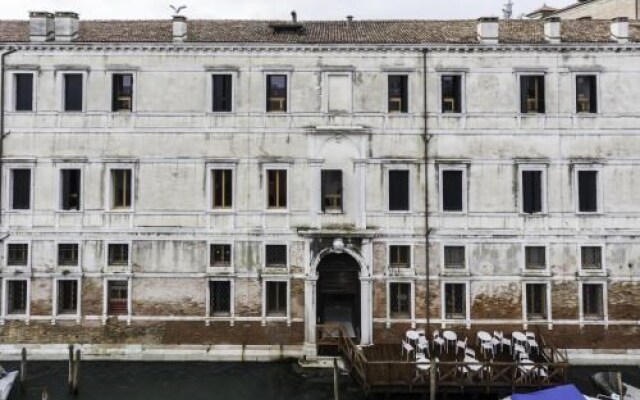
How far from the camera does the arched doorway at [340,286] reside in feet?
65.1

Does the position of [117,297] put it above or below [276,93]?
below

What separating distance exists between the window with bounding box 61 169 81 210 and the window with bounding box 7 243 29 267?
76.2 inches

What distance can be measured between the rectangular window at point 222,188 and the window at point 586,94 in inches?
472

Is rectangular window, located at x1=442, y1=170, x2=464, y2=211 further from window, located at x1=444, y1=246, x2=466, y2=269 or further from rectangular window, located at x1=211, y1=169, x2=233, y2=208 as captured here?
rectangular window, located at x1=211, y1=169, x2=233, y2=208

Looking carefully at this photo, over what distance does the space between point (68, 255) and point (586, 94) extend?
18.4m

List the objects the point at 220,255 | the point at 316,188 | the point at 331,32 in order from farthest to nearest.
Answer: the point at 331,32
the point at 220,255
the point at 316,188

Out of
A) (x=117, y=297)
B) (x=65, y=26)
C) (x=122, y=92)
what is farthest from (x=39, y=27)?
(x=117, y=297)

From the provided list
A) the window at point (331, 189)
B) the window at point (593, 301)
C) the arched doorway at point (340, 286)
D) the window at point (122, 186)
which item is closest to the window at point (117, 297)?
the window at point (122, 186)

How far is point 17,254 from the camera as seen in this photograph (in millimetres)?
19781

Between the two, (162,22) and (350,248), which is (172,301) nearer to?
(350,248)

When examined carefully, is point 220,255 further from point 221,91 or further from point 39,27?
point 39,27

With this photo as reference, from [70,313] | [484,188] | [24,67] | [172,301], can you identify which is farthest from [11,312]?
[484,188]

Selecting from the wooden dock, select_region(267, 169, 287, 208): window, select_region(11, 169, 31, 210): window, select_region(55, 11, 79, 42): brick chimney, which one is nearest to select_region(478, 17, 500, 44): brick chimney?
select_region(267, 169, 287, 208): window

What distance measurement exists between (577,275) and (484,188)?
13.7 ft
